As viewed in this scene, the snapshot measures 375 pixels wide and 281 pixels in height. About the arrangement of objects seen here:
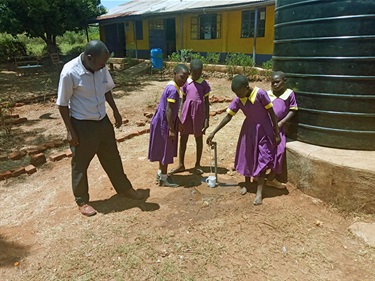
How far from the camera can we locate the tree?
14.2 meters

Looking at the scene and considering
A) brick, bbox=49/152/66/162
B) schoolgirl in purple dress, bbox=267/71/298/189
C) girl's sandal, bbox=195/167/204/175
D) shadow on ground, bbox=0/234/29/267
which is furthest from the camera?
brick, bbox=49/152/66/162

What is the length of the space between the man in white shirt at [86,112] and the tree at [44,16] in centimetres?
1165

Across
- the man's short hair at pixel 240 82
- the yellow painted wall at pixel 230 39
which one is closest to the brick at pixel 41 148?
the man's short hair at pixel 240 82

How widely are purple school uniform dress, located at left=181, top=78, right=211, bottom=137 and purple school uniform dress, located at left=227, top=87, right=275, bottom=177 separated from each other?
2.05 feet

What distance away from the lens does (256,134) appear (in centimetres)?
338

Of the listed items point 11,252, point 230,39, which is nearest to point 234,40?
point 230,39

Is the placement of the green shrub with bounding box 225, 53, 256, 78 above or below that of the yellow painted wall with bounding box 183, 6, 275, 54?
below

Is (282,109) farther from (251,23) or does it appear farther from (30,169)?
(251,23)

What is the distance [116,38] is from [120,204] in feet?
63.6

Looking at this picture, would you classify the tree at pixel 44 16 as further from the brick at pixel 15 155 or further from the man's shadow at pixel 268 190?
the man's shadow at pixel 268 190

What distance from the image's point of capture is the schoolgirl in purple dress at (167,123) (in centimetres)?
343

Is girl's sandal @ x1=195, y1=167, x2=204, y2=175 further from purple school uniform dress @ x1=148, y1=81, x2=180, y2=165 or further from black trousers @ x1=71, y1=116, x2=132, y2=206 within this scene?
black trousers @ x1=71, y1=116, x2=132, y2=206

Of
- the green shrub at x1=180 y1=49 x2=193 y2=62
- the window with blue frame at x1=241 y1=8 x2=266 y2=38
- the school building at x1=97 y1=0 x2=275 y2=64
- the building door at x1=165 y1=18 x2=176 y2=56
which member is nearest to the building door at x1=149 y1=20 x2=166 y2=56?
the school building at x1=97 y1=0 x2=275 y2=64

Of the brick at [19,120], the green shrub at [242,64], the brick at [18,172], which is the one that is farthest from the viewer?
the green shrub at [242,64]
